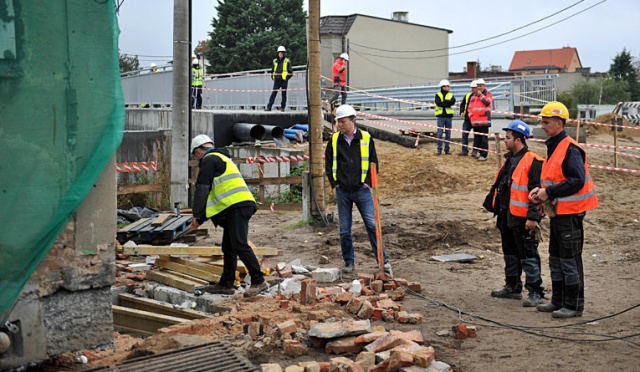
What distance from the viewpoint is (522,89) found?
85.0ft

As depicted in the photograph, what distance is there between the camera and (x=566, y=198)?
24.3 feet

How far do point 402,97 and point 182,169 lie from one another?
1740 cm

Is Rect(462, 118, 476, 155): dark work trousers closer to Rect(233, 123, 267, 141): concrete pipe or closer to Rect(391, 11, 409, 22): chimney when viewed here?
Rect(233, 123, 267, 141): concrete pipe

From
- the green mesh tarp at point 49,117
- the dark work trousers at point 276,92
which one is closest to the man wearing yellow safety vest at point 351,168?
the green mesh tarp at point 49,117

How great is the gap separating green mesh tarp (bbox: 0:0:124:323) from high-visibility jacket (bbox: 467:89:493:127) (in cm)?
1315

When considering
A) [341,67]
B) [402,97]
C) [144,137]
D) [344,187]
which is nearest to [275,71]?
[341,67]

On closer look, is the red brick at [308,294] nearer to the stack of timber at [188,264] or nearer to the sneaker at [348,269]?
the stack of timber at [188,264]

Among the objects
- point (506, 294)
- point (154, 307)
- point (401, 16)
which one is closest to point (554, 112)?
point (506, 294)

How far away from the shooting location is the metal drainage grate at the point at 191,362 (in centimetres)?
582

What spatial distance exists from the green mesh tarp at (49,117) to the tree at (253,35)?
147 ft

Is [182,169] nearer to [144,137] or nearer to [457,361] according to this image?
[144,137]

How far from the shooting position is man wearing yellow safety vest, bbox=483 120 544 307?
8.05 metres

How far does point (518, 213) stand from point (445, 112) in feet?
36.8

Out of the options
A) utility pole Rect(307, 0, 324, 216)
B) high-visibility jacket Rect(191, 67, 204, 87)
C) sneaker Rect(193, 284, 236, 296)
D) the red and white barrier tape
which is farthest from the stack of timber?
high-visibility jacket Rect(191, 67, 204, 87)
